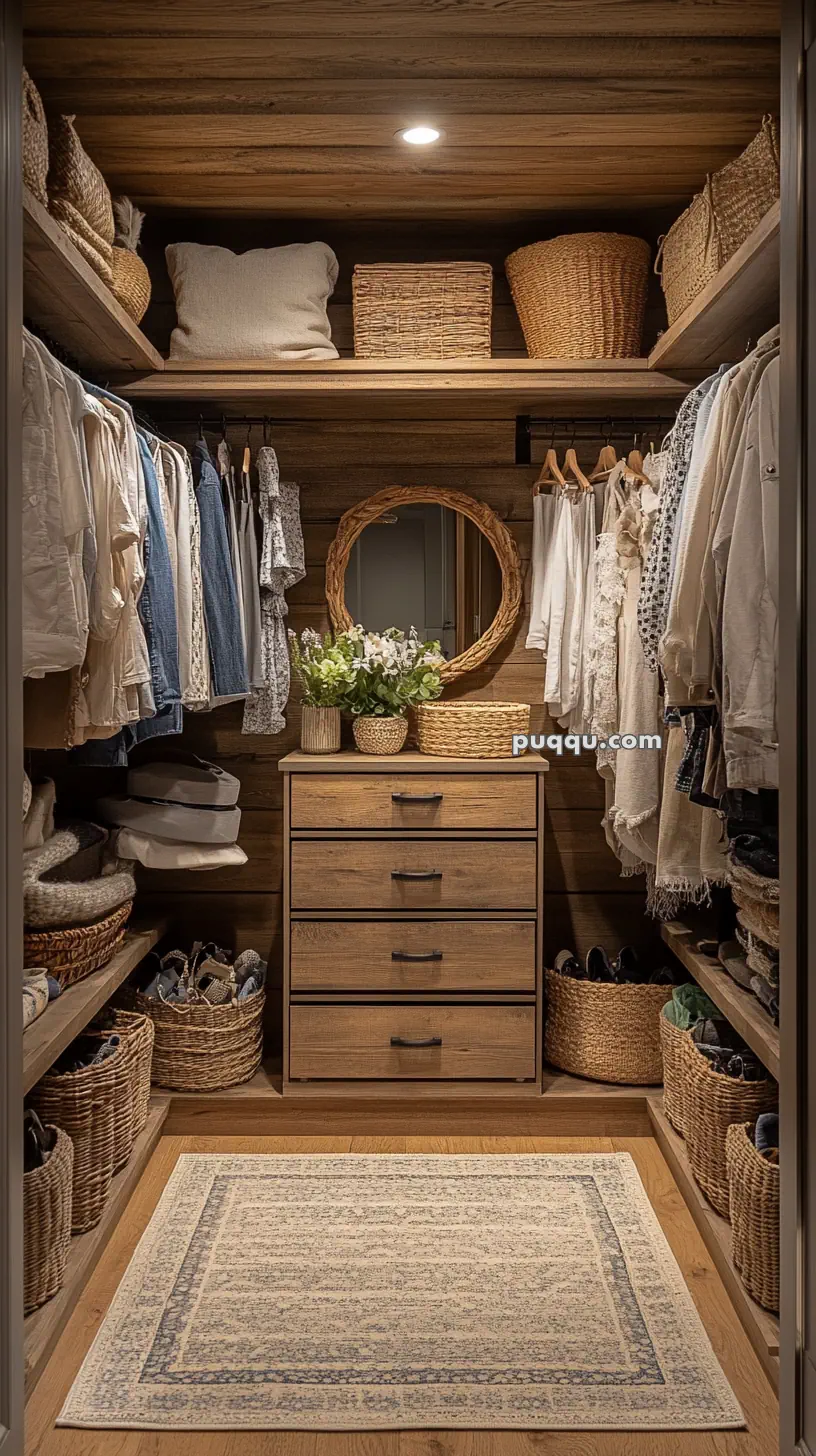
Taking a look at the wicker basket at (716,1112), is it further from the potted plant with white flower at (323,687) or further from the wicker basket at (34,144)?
the wicker basket at (34,144)

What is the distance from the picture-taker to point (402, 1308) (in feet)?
7.66

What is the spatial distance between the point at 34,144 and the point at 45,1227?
1993mm

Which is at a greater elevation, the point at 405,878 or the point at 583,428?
the point at 583,428

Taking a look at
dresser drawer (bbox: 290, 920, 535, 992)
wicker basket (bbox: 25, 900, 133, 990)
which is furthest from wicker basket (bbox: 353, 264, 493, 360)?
wicker basket (bbox: 25, 900, 133, 990)

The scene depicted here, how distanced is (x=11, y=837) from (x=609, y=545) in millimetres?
1860

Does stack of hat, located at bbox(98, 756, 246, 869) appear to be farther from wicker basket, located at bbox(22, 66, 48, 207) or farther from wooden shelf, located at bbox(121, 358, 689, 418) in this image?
wicker basket, located at bbox(22, 66, 48, 207)

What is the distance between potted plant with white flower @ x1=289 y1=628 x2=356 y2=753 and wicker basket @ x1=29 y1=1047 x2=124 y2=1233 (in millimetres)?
1154

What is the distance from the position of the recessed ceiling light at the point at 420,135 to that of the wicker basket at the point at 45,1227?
2.35 meters

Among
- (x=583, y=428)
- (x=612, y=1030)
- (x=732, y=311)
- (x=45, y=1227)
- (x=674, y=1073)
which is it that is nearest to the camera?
(x=45, y=1227)

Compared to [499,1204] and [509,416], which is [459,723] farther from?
[499,1204]

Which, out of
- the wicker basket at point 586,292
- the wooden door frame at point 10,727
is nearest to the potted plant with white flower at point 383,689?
the wicker basket at point 586,292

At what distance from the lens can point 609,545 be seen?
3012 millimetres

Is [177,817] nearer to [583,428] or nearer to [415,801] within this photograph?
[415,801]

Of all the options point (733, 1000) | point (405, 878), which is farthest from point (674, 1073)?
point (405, 878)
